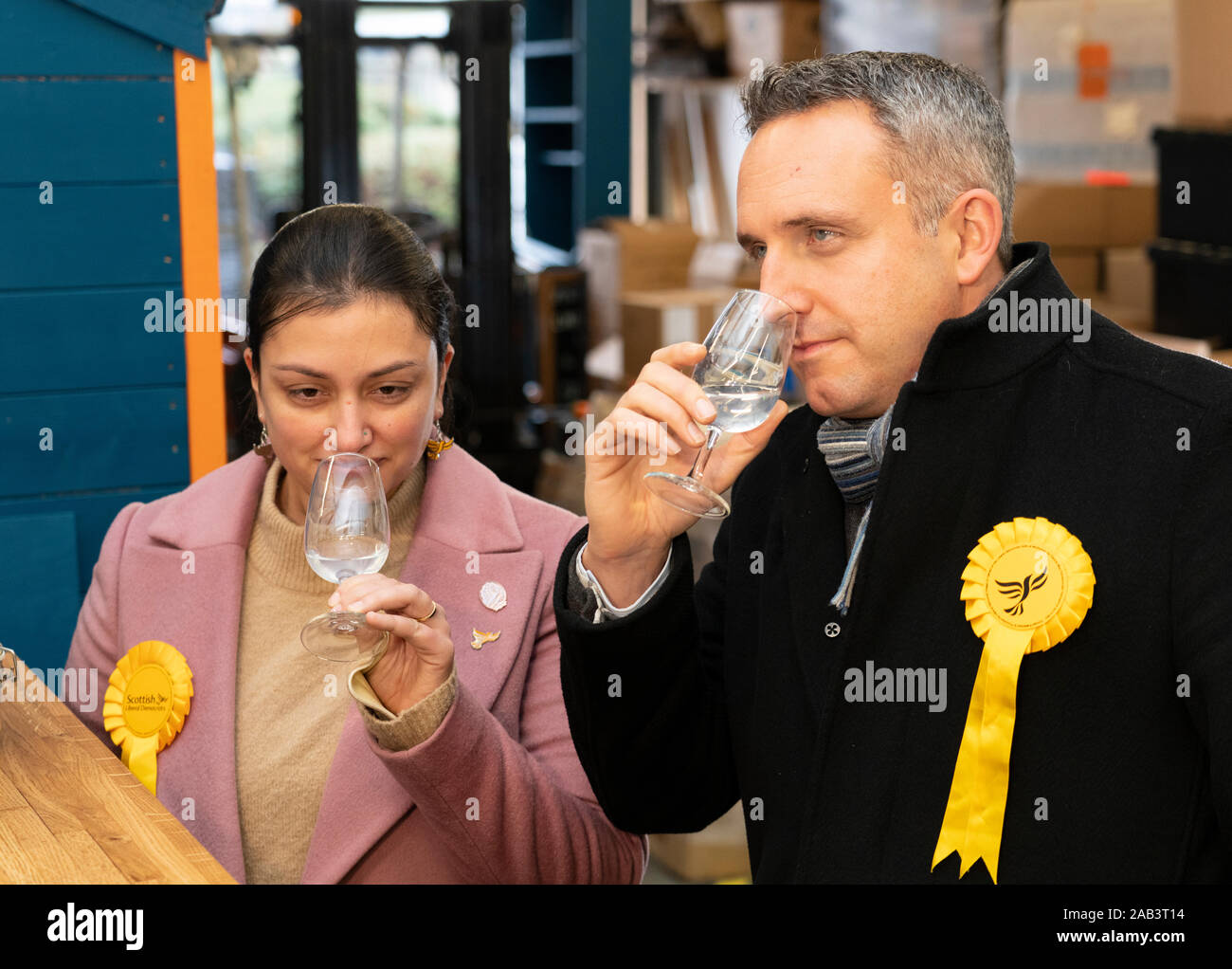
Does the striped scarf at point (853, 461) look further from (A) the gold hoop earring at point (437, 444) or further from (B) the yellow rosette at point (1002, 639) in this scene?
(A) the gold hoop earring at point (437, 444)

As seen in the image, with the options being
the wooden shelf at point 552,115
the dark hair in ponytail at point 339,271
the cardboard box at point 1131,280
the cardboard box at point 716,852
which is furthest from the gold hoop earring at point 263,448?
the wooden shelf at point 552,115

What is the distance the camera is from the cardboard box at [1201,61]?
12.4 feet

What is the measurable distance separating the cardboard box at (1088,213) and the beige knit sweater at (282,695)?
315 centimetres

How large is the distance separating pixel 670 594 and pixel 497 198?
3.75m

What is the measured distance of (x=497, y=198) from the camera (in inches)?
198

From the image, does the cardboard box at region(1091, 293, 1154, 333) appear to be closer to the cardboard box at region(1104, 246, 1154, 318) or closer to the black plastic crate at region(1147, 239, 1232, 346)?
the cardboard box at region(1104, 246, 1154, 318)

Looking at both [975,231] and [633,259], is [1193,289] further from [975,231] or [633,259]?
[975,231]

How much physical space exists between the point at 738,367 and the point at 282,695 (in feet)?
2.38

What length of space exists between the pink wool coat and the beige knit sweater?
0.02 m

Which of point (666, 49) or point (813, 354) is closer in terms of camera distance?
point (813, 354)

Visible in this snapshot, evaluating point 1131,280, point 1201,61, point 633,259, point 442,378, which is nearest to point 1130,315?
point 1131,280

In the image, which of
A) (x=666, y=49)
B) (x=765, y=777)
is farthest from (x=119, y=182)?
(x=666, y=49)

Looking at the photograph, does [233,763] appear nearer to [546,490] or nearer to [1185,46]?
[546,490]
